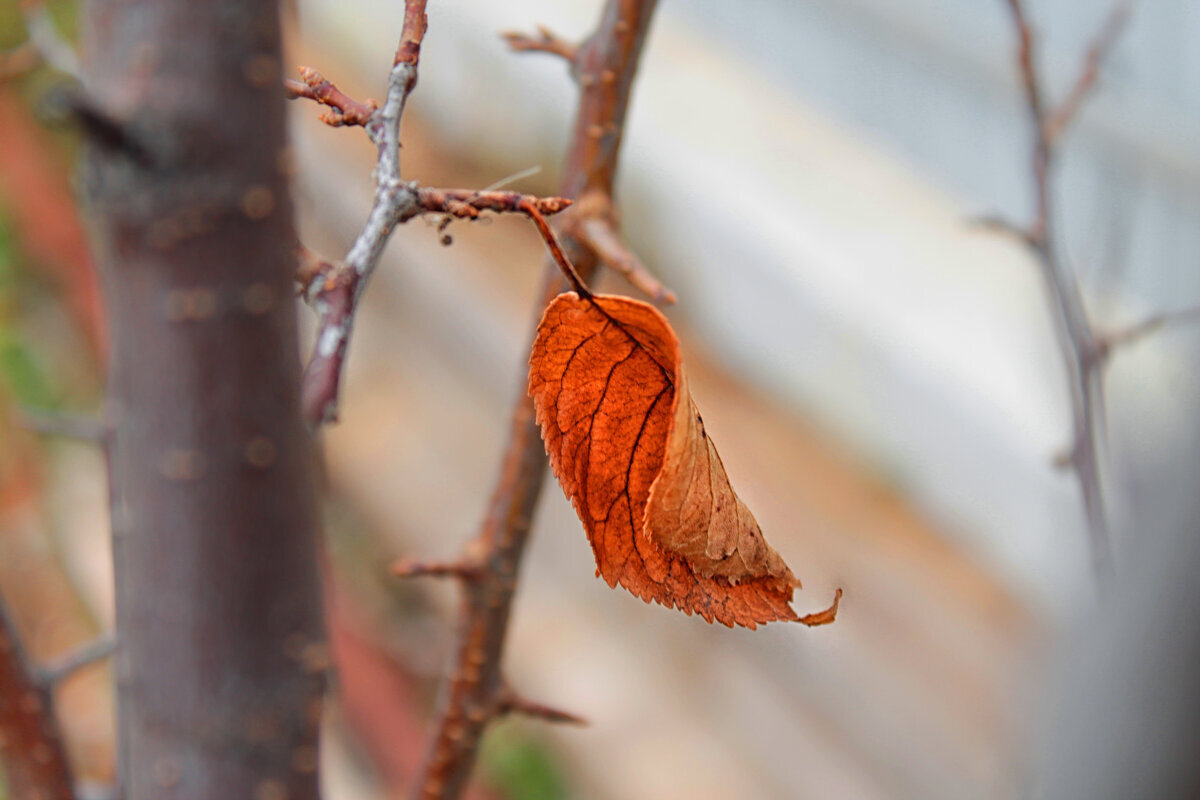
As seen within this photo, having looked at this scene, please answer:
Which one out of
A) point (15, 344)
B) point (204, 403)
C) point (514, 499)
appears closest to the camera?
point (204, 403)

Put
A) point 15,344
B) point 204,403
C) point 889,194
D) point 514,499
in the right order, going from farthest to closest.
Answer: point 15,344
point 889,194
point 514,499
point 204,403

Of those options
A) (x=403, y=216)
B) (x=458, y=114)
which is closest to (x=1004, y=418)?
(x=458, y=114)

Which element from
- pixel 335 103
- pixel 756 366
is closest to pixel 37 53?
pixel 335 103

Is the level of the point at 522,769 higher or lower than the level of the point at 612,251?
lower

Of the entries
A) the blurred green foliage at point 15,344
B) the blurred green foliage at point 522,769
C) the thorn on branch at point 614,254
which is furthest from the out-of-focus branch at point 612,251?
the blurred green foliage at point 15,344

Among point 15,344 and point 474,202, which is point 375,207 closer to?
point 474,202

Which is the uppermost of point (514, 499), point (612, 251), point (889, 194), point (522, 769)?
point (612, 251)

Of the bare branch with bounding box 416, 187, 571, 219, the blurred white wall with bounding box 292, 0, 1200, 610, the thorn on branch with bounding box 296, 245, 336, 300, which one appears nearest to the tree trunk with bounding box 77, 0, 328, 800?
the thorn on branch with bounding box 296, 245, 336, 300
